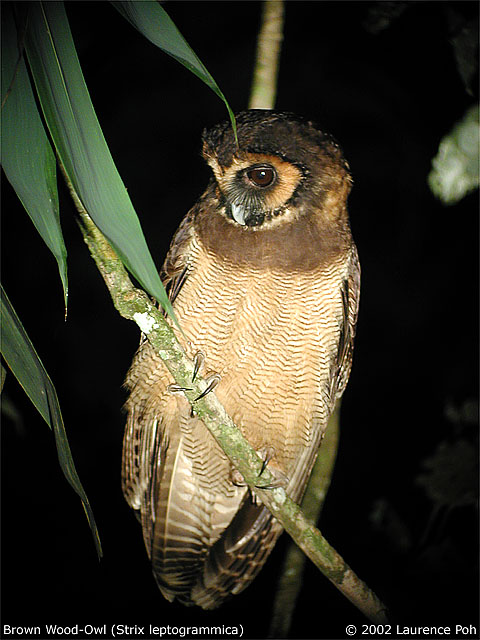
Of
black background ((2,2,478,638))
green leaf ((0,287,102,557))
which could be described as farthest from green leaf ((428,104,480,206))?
green leaf ((0,287,102,557))

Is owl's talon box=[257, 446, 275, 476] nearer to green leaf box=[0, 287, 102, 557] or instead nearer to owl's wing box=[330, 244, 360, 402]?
owl's wing box=[330, 244, 360, 402]

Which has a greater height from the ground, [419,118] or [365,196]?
[419,118]

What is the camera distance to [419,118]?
1140mm

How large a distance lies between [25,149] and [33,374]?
0.99 feet

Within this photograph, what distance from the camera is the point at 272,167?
2.74 feet

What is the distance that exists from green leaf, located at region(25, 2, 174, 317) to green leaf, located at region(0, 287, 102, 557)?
0.63ft

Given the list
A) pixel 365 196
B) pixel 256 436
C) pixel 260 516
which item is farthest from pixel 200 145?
pixel 260 516

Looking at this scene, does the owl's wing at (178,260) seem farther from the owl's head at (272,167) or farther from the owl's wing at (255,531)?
the owl's wing at (255,531)

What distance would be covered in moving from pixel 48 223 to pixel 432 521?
4.88 feet

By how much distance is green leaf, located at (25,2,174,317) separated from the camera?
2.06 ft

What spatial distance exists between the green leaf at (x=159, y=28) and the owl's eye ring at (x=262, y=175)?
0.16m

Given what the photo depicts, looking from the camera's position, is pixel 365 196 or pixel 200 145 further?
pixel 365 196

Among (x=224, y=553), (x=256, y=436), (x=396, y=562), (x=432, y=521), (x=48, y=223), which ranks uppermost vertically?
(x=48, y=223)

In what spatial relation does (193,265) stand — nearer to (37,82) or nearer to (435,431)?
(37,82)
